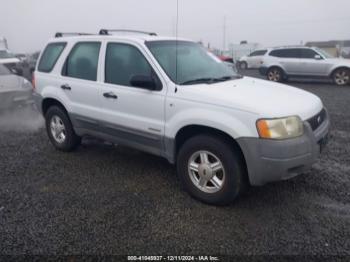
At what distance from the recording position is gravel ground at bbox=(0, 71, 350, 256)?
3.00 metres

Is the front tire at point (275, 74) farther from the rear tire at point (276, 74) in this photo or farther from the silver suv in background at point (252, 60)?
the silver suv in background at point (252, 60)

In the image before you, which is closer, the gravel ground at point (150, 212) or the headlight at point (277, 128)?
the gravel ground at point (150, 212)

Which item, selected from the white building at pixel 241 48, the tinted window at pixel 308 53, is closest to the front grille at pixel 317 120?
the tinted window at pixel 308 53

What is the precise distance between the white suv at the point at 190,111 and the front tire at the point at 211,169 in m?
0.01

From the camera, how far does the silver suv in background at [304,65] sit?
14188 millimetres

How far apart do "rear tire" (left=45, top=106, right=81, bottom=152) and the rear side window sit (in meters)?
0.68

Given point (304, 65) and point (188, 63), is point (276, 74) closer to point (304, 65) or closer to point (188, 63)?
point (304, 65)

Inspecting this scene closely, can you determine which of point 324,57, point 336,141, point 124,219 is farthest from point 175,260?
point 324,57

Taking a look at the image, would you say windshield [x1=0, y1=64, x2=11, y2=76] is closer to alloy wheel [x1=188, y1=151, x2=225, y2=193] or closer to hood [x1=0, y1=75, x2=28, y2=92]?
hood [x1=0, y1=75, x2=28, y2=92]

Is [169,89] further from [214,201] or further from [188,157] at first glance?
[214,201]

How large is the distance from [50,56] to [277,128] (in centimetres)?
404

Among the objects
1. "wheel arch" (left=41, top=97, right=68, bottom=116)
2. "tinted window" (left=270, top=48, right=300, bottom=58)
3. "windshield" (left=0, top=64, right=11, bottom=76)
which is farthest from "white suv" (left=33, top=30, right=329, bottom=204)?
"tinted window" (left=270, top=48, right=300, bottom=58)

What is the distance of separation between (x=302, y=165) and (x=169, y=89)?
5.44 feet

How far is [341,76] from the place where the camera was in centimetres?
1420
